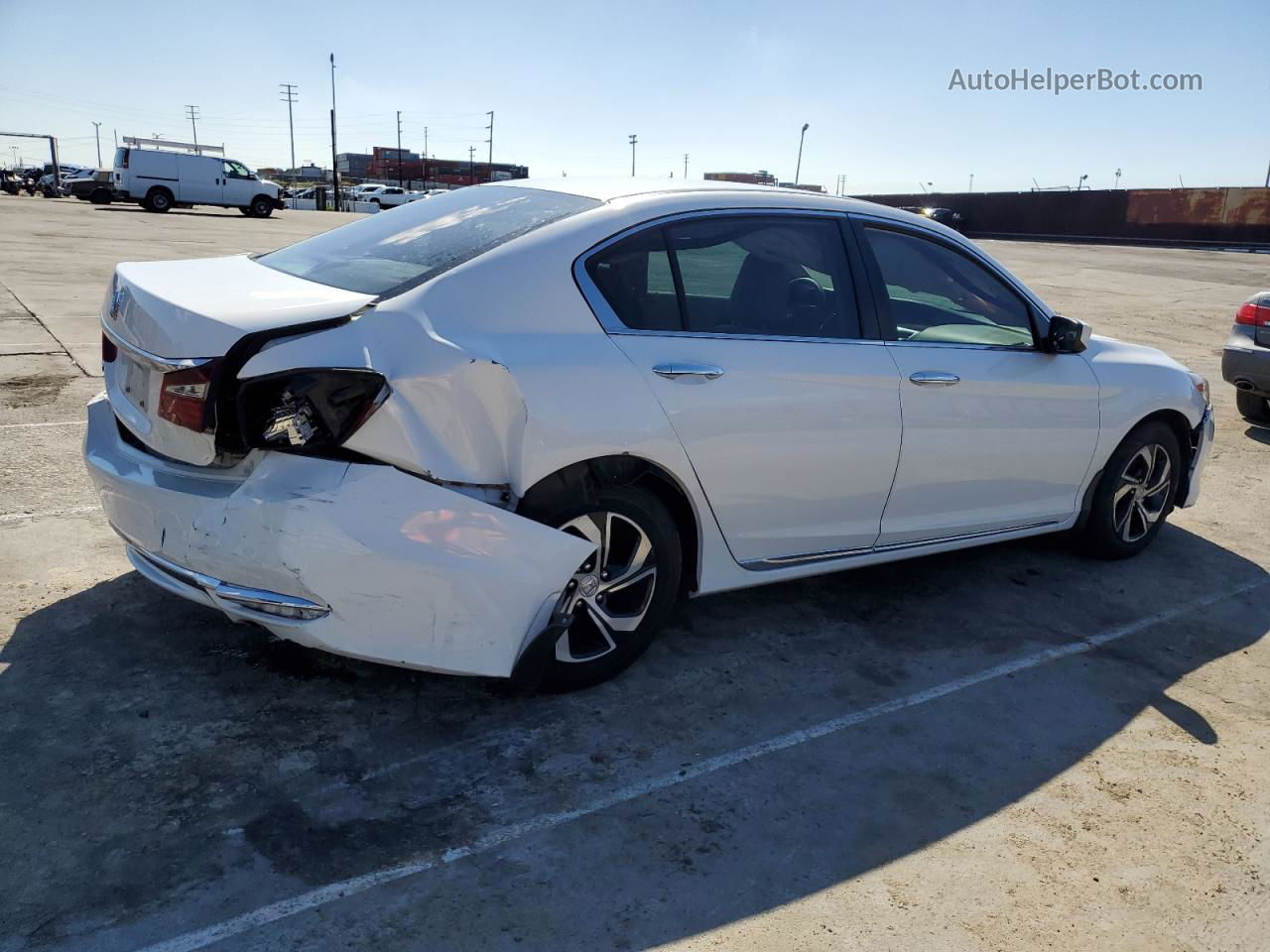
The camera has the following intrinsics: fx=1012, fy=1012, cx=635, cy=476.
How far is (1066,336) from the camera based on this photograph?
4.51 metres

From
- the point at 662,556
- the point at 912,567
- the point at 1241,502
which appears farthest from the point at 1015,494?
the point at 1241,502

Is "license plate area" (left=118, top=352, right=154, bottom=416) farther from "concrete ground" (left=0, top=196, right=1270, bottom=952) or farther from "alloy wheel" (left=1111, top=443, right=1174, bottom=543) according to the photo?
"alloy wheel" (left=1111, top=443, right=1174, bottom=543)

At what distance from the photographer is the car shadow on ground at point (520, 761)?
8.05 ft

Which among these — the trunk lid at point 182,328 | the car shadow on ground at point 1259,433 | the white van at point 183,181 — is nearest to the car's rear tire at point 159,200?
the white van at point 183,181

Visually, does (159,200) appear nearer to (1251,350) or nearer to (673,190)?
(1251,350)

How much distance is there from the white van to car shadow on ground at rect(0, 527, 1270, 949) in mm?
34585

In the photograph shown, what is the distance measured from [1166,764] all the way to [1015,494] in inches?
59.0

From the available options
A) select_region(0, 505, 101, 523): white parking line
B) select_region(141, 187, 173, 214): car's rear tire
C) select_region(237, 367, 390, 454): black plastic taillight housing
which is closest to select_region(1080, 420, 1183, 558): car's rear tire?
select_region(237, 367, 390, 454): black plastic taillight housing

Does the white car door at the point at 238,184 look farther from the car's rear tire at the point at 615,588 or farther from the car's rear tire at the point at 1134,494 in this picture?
the car's rear tire at the point at 615,588

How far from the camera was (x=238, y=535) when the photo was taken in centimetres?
285

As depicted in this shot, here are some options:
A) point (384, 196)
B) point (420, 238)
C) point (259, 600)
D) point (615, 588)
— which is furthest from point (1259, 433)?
point (384, 196)

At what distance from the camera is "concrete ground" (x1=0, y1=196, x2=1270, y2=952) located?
2449 millimetres

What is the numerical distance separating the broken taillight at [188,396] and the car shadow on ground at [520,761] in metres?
0.93

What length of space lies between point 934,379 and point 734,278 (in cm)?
94
